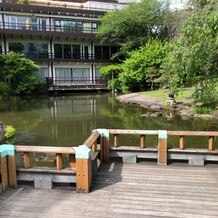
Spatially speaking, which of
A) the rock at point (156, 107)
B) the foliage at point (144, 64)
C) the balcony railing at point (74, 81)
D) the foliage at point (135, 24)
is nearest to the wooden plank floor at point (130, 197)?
the rock at point (156, 107)

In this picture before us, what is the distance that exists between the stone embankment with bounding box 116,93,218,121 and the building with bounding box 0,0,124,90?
12196 millimetres

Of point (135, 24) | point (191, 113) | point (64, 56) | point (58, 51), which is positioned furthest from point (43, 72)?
point (191, 113)

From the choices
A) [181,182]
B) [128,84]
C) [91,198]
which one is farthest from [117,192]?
[128,84]

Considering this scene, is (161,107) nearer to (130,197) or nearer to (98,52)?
(130,197)

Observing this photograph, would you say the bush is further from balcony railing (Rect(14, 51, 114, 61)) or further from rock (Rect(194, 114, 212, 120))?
balcony railing (Rect(14, 51, 114, 61))

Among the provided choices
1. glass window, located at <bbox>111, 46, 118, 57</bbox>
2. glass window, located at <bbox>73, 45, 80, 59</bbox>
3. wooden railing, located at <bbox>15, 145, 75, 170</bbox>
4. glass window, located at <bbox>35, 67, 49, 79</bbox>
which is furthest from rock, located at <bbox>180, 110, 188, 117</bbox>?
glass window, located at <bbox>111, 46, 118, 57</bbox>

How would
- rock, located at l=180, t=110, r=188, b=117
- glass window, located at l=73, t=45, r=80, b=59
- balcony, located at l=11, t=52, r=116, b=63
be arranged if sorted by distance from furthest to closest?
glass window, located at l=73, t=45, r=80, b=59 < balcony, located at l=11, t=52, r=116, b=63 < rock, located at l=180, t=110, r=188, b=117

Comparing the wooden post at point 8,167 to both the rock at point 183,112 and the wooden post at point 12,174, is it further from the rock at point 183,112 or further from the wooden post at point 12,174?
the rock at point 183,112

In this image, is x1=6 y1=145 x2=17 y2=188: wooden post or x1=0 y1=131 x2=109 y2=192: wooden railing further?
x1=6 y1=145 x2=17 y2=188: wooden post

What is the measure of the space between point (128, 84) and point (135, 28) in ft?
27.0

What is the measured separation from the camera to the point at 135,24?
35.1 metres

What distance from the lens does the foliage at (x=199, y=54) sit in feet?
20.8

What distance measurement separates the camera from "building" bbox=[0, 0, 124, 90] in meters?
34.2

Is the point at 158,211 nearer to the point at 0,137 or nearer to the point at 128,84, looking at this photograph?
the point at 0,137
